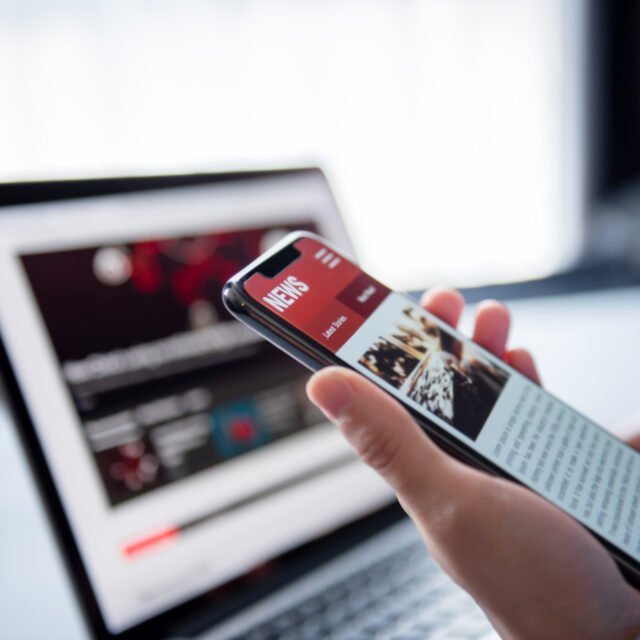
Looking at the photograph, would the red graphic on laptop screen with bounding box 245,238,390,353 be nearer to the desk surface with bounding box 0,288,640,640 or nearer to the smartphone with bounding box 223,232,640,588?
the smartphone with bounding box 223,232,640,588

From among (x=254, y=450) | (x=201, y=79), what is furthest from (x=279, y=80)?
(x=254, y=450)

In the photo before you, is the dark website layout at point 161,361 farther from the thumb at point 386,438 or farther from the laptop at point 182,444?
the thumb at point 386,438

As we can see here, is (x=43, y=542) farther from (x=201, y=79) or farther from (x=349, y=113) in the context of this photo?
(x=349, y=113)

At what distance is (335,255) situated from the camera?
419 millimetres

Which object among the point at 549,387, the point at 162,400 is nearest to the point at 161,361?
the point at 162,400

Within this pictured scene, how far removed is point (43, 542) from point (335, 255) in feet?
1.25

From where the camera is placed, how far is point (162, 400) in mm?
504

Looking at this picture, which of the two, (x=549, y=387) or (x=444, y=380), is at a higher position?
(x=444, y=380)

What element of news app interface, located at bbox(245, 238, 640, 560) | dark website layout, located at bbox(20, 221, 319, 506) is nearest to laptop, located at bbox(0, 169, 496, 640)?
dark website layout, located at bbox(20, 221, 319, 506)

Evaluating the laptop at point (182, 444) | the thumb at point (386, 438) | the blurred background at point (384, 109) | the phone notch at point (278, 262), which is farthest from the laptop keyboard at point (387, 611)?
the blurred background at point (384, 109)

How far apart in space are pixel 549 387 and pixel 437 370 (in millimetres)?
499

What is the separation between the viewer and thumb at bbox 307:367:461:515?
0.27 metres

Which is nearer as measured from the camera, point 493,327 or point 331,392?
point 331,392

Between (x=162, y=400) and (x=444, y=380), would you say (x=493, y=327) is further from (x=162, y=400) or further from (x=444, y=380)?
(x=162, y=400)
